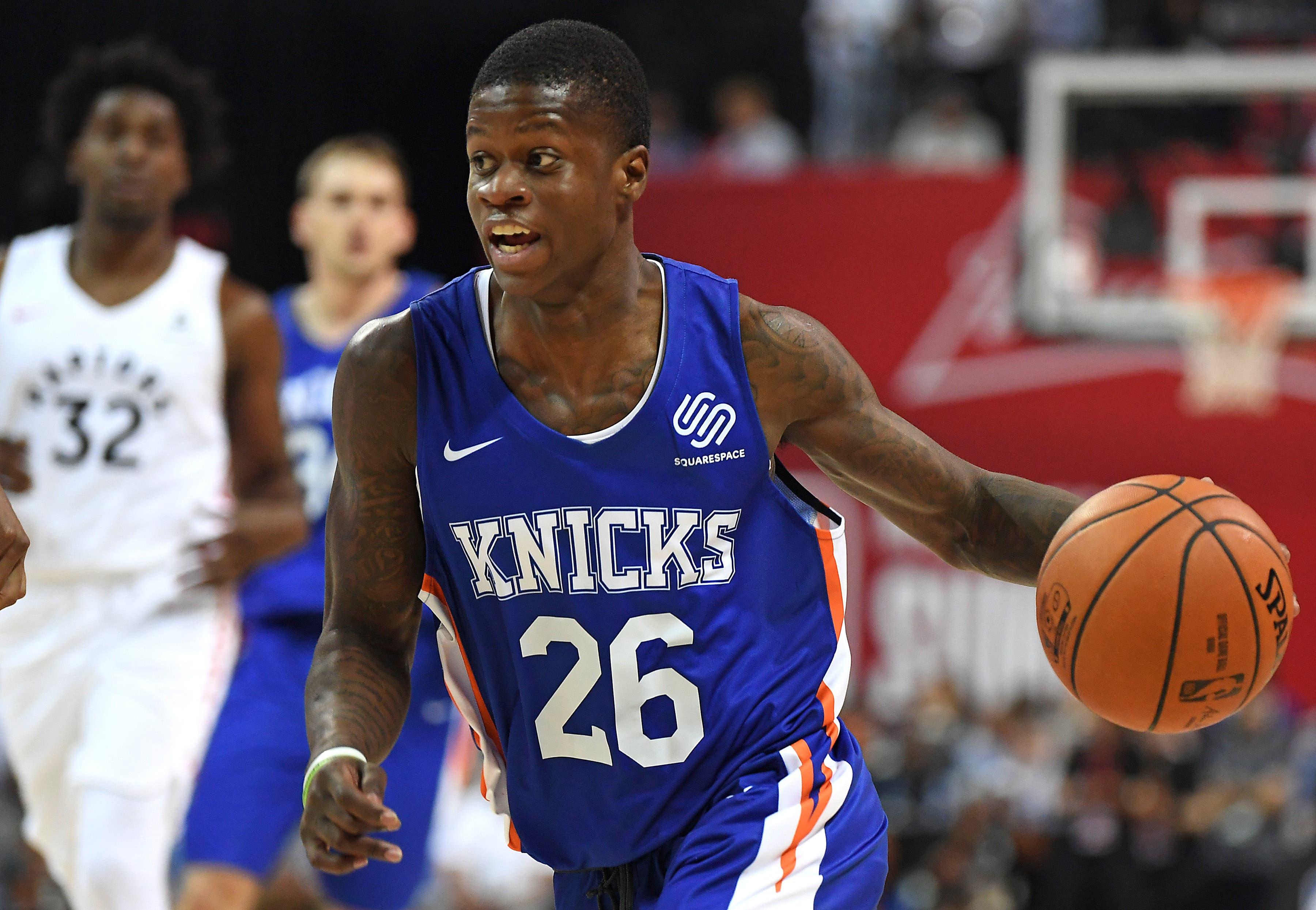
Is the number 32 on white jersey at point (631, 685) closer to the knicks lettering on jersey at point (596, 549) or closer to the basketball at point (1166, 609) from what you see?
the knicks lettering on jersey at point (596, 549)

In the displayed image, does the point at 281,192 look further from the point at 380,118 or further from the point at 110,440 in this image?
the point at 110,440

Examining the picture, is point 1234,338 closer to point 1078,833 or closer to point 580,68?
point 1078,833

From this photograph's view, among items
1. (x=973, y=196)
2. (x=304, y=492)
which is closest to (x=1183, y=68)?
(x=973, y=196)

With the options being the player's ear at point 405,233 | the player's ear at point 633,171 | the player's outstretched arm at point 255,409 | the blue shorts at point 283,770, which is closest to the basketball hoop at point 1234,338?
the player's ear at point 405,233

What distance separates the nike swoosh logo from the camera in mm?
3045

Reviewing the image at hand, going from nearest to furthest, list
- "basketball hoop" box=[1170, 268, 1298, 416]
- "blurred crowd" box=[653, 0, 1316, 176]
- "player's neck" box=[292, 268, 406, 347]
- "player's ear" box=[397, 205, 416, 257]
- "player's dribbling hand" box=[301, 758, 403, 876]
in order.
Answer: "player's dribbling hand" box=[301, 758, 403, 876] < "player's neck" box=[292, 268, 406, 347] < "player's ear" box=[397, 205, 416, 257] < "basketball hoop" box=[1170, 268, 1298, 416] < "blurred crowd" box=[653, 0, 1316, 176]

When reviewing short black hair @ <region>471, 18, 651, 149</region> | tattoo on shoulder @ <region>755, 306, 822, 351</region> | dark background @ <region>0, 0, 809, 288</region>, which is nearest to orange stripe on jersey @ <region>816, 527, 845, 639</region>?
tattoo on shoulder @ <region>755, 306, 822, 351</region>

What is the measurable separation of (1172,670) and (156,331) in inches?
134

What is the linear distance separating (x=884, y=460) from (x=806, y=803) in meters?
0.66

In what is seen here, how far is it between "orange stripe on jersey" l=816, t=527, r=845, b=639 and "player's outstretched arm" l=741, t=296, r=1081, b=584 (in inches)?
5.2

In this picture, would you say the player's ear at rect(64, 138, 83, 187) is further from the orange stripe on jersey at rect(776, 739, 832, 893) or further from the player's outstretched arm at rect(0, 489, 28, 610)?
the orange stripe on jersey at rect(776, 739, 832, 893)

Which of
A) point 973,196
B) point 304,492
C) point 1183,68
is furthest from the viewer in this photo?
point 973,196

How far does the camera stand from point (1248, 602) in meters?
3.03

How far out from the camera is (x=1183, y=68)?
464 inches
